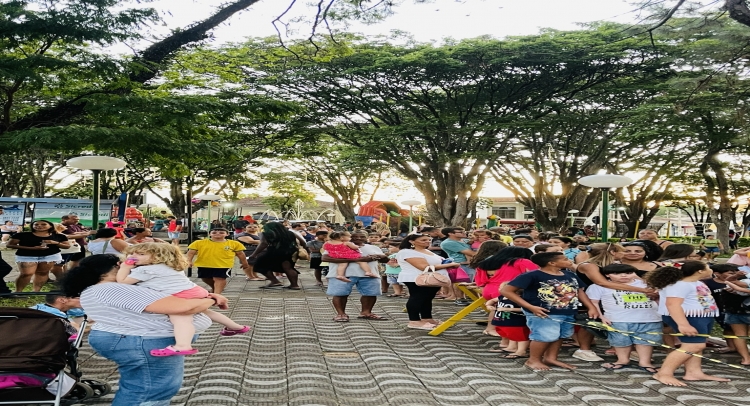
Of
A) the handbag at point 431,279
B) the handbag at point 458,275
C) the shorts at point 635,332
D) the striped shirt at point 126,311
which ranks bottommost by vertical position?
the shorts at point 635,332

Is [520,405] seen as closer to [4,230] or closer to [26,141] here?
[26,141]

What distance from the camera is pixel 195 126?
1032cm

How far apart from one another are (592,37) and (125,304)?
2003cm

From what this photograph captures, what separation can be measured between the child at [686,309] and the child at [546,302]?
2.41ft

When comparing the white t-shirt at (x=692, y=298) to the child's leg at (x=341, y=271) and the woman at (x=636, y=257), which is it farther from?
the child's leg at (x=341, y=271)

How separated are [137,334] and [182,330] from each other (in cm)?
24

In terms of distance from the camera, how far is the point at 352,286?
9.70m

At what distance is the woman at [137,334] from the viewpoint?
13.3 feet

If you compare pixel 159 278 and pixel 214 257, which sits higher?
pixel 159 278

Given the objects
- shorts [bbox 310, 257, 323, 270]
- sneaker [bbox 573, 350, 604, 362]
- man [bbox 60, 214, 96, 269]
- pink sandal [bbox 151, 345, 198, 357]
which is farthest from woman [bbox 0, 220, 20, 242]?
pink sandal [bbox 151, 345, 198, 357]

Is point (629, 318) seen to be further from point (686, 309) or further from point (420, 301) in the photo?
point (420, 301)

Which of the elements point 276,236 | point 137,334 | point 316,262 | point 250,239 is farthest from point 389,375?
point 316,262

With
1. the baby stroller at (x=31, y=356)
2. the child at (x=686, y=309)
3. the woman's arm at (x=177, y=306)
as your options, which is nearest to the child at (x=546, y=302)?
the child at (x=686, y=309)

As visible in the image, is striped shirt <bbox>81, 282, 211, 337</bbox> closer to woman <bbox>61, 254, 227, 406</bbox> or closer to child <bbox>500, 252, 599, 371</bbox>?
woman <bbox>61, 254, 227, 406</bbox>
